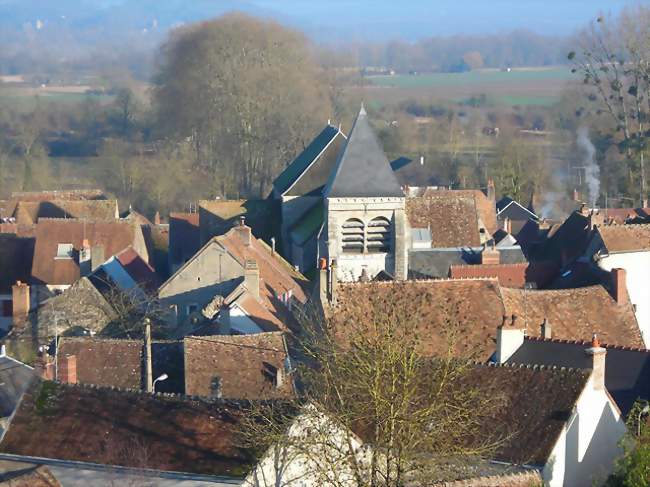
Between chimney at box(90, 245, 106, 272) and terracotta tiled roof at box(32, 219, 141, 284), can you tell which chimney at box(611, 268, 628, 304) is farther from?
terracotta tiled roof at box(32, 219, 141, 284)

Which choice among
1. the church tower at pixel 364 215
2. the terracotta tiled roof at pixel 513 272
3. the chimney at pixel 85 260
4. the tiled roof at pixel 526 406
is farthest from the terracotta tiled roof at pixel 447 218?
the tiled roof at pixel 526 406

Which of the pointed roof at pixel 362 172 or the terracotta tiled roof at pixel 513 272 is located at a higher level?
the pointed roof at pixel 362 172

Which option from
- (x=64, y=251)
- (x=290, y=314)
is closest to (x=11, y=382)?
(x=290, y=314)

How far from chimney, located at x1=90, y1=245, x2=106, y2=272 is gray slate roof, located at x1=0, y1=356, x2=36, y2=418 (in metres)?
15.2

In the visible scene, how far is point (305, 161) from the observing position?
42.7 m

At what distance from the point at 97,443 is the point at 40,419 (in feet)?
2.91

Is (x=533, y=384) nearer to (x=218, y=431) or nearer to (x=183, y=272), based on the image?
(x=218, y=431)

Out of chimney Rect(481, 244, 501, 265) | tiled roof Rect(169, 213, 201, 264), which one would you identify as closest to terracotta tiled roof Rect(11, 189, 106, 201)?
tiled roof Rect(169, 213, 201, 264)

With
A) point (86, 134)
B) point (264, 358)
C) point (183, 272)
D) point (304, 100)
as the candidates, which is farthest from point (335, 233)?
point (86, 134)

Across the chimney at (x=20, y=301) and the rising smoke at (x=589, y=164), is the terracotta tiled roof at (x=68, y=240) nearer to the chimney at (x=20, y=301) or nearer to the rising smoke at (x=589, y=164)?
the chimney at (x=20, y=301)

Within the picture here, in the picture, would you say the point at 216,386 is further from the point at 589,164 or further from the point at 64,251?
the point at 589,164

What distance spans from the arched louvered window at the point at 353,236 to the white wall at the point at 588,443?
1808 cm

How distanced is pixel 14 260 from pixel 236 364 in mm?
18579

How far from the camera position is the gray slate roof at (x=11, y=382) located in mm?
17469
